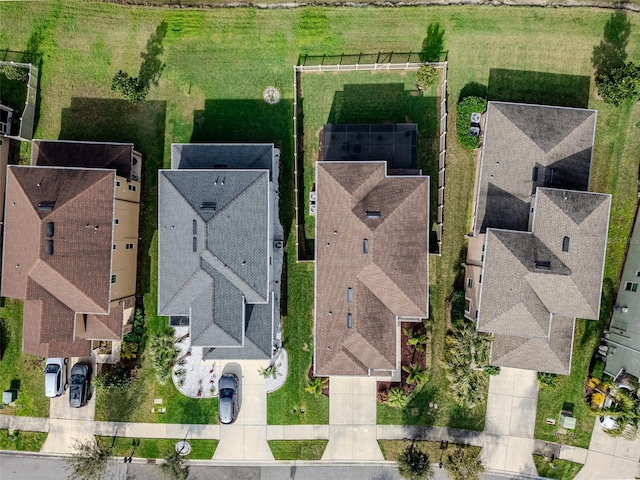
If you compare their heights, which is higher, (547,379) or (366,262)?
(366,262)

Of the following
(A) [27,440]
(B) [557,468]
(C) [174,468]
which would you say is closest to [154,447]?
(C) [174,468]

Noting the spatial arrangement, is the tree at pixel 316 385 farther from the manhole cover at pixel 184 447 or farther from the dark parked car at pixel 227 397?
the manhole cover at pixel 184 447

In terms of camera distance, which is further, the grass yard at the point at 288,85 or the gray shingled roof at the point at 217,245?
the grass yard at the point at 288,85

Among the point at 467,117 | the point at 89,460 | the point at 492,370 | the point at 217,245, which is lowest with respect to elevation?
the point at 89,460

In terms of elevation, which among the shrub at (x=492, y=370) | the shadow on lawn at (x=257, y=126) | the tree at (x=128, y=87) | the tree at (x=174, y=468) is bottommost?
the tree at (x=174, y=468)

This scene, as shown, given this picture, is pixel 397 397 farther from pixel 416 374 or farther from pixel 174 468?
pixel 174 468

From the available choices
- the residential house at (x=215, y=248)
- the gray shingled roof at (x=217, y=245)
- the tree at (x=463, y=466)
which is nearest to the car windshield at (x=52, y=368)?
the residential house at (x=215, y=248)

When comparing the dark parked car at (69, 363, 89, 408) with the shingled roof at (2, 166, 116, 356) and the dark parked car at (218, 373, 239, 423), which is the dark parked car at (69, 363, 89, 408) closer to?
the shingled roof at (2, 166, 116, 356)
